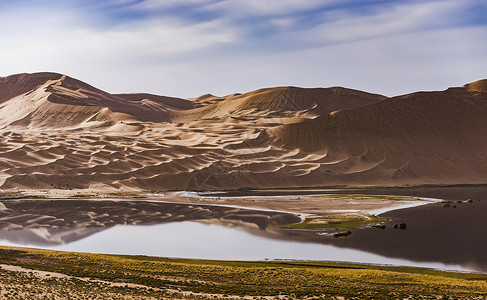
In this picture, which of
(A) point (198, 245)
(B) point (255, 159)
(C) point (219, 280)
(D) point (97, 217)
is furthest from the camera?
(B) point (255, 159)

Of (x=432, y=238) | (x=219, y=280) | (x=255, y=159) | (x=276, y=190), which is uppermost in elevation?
(x=255, y=159)

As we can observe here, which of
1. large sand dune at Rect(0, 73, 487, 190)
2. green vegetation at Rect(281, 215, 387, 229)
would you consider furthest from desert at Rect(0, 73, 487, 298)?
large sand dune at Rect(0, 73, 487, 190)

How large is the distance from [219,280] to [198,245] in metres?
18.5

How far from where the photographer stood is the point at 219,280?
43562 millimetres

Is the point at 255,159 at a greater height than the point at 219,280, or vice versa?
the point at 255,159

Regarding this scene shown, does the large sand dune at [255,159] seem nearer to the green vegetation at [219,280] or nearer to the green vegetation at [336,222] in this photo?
the green vegetation at [336,222]

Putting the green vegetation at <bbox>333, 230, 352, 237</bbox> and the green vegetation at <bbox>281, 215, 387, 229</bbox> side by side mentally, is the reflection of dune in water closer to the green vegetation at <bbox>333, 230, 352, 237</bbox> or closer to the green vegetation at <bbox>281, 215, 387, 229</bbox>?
the green vegetation at <bbox>281, 215, 387, 229</bbox>

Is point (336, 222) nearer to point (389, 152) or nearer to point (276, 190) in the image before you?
point (276, 190)

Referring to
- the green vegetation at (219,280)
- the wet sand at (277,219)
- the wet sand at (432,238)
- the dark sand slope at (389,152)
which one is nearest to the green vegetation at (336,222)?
the wet sand at (277,219)

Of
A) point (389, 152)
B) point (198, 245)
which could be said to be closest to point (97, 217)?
point (198, 245)

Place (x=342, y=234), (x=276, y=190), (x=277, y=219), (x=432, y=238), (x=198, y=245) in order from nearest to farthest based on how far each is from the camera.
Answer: (x=198, y=245) < (x=432, y=238) < (x=342, y=234) < (x=277, y=219) < (x=276, y=190)

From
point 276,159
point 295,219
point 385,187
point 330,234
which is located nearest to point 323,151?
point 276,159

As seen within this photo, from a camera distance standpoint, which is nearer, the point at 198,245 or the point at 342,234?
the point at 198,245

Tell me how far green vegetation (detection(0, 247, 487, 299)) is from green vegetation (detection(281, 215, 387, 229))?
23.6 m
